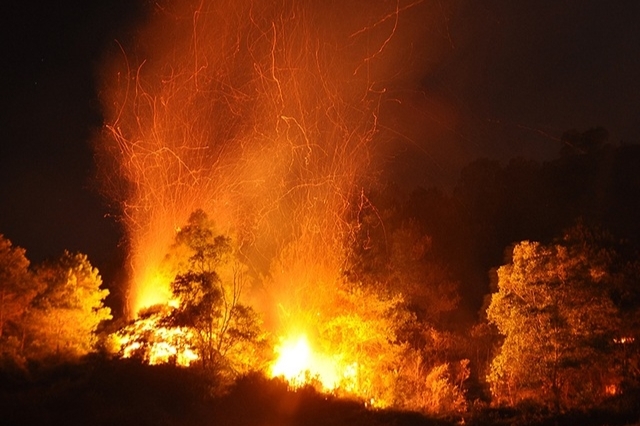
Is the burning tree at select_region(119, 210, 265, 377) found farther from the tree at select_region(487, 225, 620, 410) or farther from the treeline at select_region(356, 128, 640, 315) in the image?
the treeline at select_region(356, 128, 640, 315)

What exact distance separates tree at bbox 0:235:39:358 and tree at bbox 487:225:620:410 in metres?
14.0

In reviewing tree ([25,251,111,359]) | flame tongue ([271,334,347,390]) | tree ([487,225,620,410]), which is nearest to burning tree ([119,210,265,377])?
flame tongue ([271,334,347,390])

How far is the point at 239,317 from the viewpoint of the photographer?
57.0 ft

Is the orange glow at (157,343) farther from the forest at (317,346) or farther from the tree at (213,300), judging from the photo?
the tree at (213,300)

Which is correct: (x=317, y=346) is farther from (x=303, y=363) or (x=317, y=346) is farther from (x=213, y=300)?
(x=213, y=300)

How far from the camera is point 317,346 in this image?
20781mm

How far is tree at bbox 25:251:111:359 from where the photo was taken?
761 inches

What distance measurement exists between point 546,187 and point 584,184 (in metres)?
1.91

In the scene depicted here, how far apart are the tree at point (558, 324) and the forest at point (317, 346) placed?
38 millimetres

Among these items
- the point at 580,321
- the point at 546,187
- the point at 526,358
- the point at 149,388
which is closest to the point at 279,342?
the point at 149,388

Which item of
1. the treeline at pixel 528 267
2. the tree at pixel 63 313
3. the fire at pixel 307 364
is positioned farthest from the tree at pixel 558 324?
the tree at pixel 63 313

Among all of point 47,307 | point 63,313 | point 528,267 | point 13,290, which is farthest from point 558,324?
point 13,290

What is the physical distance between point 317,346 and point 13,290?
9417 millimetres

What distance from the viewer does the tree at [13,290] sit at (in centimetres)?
1925
